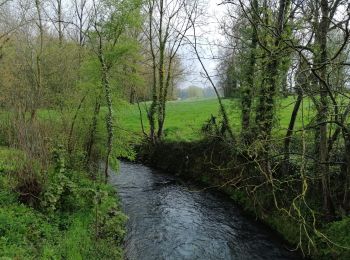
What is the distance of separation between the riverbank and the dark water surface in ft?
1.61

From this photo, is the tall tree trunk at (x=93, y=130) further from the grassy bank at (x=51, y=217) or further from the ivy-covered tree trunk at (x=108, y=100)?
the grassy bank at (x=51, y=217)

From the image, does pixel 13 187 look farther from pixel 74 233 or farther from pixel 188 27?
pixel 188 27

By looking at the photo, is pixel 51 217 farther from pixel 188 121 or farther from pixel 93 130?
pixel 188 121

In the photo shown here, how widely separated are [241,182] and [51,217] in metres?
8.31

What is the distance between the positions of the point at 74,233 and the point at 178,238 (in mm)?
3430

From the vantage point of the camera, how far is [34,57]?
2219 centimetres

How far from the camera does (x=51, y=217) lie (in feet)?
31.0

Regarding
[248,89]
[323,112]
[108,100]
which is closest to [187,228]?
[108,100]

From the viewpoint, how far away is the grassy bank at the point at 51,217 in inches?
305

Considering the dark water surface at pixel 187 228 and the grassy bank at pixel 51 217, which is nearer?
the grassy bank at pixel 51 217

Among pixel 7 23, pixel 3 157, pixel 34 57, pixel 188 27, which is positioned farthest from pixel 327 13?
pixel 7 23

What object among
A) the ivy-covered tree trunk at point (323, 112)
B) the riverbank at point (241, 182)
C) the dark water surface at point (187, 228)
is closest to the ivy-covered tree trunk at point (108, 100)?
the dark water surface at point (187, 228)

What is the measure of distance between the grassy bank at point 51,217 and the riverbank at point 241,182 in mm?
3533

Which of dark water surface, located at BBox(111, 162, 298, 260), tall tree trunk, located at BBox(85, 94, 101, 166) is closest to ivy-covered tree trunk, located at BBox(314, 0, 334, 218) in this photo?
dark water surface, located at BBox(111, 162, 298, 260)
